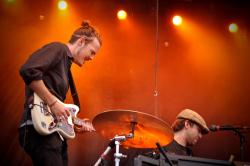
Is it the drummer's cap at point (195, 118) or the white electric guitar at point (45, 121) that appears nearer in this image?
the white electric guitar at point (45, 121)

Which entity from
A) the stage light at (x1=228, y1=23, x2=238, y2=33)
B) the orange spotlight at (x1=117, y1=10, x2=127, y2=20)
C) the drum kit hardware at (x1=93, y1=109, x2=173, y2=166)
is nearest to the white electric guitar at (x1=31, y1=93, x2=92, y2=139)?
the drum kit hardware at (x1=93, y1=109, x2=173, y2=166)

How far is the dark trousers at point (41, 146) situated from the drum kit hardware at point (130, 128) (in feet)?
1.53

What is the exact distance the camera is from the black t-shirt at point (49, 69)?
266 centimetres

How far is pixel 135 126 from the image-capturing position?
3312 mm

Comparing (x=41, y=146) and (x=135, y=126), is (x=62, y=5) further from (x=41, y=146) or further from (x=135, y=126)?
(x=41, y=146)

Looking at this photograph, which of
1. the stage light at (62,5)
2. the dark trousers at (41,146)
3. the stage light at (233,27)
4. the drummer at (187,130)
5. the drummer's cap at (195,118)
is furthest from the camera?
the stage light at (233,27)

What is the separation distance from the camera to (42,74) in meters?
2.70

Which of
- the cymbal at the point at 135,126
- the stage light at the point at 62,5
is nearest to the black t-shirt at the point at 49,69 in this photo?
the cymbal at the point at 135,126

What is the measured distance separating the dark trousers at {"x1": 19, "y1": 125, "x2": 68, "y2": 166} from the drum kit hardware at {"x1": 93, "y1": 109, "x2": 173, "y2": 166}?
0.47 meters

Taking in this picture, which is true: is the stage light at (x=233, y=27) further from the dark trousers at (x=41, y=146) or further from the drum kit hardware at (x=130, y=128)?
the dark trousers at (x=41, y=146)

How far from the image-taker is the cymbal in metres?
3.14

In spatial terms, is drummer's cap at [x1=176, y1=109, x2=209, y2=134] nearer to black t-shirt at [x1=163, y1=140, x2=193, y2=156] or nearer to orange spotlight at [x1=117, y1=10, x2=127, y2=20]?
black t-shirt at [x1=163, y1=140, x2=193, y2=156]

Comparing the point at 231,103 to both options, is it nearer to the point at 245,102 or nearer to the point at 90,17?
the point at 245,102

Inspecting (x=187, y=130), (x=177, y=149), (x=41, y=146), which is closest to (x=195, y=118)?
(x=187, y=130)
